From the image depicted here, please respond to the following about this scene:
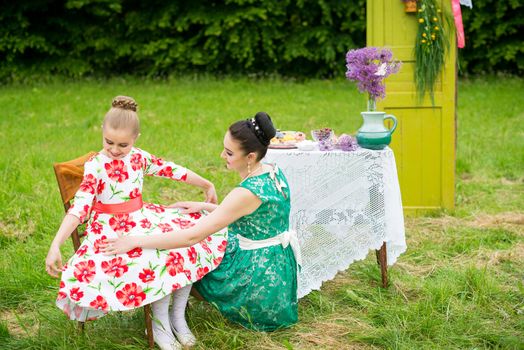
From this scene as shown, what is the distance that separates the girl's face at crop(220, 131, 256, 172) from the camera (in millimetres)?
3309

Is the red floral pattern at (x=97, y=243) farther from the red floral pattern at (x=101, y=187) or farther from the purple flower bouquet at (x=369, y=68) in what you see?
the purple flower bouquet at (x=369, y=68)

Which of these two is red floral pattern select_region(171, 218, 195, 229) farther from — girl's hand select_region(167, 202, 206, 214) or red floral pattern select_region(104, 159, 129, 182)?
red floral pattern select_region(104, 159, 129, 182)

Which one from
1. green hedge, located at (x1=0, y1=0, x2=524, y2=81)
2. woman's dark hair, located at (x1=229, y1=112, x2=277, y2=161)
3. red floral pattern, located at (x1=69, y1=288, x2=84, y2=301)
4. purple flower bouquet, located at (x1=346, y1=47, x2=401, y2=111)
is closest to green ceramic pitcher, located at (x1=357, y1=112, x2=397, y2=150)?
purple flower bouquet, located at (x1=346, y1=47, x2=401, y2=111)

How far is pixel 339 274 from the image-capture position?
4441 millimetres

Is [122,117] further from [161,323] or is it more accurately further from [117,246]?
[161,323]

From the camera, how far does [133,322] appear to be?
363 cm

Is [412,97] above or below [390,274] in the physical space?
above

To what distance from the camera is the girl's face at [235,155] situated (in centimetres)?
331

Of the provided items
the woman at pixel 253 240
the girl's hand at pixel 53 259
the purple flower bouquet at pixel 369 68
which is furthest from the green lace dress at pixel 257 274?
the purple flower bouquet at pixel 369 68

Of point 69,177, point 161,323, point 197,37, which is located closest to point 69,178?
point 69,177

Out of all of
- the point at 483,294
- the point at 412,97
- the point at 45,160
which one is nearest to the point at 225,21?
the point at 45,160

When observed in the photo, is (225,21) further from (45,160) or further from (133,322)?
(133,322)

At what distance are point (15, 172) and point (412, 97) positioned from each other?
347 centimetres

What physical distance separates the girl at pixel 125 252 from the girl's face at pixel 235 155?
341 millimetres
